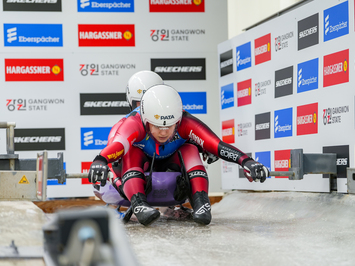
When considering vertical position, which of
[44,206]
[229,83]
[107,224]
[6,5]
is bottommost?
[44,206]

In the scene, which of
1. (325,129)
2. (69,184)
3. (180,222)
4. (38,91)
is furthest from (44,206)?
(325,129)

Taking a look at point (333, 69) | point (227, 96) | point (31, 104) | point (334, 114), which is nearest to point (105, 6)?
point (31, 104)

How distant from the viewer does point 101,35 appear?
20.5ft

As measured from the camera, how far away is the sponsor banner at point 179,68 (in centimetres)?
632

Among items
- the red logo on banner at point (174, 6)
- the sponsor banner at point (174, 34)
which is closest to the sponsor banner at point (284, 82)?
the sponsor banner at point (174, 34)

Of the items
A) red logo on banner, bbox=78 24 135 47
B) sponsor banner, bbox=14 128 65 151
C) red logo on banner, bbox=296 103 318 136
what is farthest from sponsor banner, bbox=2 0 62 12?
red logo on banner, bbox=296 103 318 136

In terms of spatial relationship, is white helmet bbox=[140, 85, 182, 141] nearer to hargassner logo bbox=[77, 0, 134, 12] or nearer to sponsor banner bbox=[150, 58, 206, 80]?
sponsor banner bbox=[150, 58, 206, 80]

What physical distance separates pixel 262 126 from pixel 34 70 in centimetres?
322

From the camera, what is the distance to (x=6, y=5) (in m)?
6.13

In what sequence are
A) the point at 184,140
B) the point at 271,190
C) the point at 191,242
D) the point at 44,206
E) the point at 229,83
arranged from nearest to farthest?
the point at 191,242 → the point at 184,140 → the point at 271,190 → the point at 229,83 → the point at 44,206

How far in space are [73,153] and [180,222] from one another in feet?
9.98

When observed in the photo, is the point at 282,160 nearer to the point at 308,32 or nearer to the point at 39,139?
the point at 308,32

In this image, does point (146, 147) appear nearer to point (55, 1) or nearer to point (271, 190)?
point (271, 190)

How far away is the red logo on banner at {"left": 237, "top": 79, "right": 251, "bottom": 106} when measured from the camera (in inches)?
195
